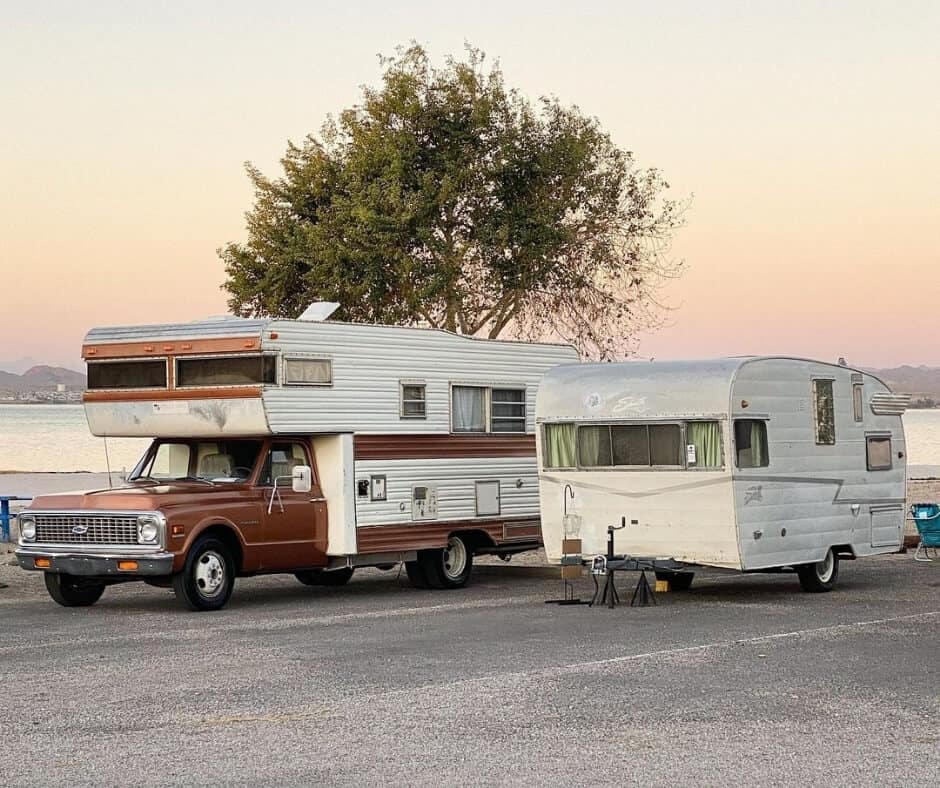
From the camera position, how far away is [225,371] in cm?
1739

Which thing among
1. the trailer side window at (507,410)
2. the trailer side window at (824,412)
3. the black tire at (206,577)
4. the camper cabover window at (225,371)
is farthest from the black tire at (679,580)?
the camper cabover window at (225,371)

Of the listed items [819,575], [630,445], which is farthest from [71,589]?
[819,575]

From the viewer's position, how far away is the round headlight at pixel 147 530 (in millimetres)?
16141

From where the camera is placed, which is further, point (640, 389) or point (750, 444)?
point (640, 389)

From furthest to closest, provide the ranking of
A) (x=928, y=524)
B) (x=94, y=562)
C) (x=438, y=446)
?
(x=928, y=524) → (x=438, y=446) → (x=94, y=562)

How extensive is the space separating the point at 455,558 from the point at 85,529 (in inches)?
200

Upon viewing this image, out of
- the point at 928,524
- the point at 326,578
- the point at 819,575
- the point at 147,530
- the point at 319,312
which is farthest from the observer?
the point at 928,524

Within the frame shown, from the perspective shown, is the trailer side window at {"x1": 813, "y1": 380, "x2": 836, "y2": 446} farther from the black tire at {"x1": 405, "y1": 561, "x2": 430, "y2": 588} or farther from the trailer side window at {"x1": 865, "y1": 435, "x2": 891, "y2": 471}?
the black tire at {"x1": 405, "y1": 561, "x2": 430, "y2": 588}

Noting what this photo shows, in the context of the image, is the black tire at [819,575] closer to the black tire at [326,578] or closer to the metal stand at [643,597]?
the metal stand at [643,597]

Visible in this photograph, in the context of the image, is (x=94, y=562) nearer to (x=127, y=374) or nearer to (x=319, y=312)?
(x=127, y=374)

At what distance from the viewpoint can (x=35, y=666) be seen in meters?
12.5

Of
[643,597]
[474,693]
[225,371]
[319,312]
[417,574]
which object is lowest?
[474,693]

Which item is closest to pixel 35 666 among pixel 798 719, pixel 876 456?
pixel 798 719

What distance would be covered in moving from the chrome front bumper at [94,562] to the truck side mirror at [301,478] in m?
1.86
